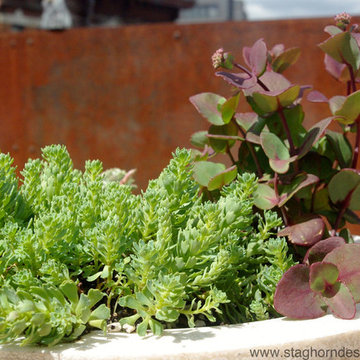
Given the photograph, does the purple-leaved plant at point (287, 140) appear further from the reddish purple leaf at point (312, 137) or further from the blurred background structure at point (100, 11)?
the blurred background structure at point (100, 11)

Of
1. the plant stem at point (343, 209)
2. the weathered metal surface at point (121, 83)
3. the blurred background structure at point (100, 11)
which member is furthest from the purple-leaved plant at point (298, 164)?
the blurred background structure at point (100, 11)

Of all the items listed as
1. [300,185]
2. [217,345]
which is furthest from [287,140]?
[217,345]

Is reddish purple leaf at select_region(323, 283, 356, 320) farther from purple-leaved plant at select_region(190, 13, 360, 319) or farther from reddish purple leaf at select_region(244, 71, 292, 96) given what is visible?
reddish purple leaf at select_region(244, 71, 292, 96)

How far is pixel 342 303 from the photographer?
1063 mm

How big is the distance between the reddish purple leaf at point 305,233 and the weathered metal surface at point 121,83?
2.59m

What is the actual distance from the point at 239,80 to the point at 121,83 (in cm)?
308

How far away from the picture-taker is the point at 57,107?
448 centimetres

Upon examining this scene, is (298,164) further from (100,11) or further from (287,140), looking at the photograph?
(100,11)

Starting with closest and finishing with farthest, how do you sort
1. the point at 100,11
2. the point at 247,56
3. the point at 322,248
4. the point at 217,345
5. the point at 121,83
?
the point at 217,345
the point at 322,248
the point at 247,56
the point at 121,83
the point at 100,11

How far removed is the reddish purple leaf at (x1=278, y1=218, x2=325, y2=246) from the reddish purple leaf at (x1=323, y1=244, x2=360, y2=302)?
0.31 ft

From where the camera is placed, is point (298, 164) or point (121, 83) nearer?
point (298, 164)

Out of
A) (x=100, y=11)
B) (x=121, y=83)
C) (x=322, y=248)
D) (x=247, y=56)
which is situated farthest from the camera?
(x=100, y=11)

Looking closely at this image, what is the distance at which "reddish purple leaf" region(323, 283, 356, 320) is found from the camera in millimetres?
1041

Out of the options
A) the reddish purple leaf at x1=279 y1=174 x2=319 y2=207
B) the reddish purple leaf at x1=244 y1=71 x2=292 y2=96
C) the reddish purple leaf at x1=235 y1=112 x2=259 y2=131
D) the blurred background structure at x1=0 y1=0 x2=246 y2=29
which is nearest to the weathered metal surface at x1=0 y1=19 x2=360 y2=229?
the reddish purple leaf at x1=235 y1=112 x2=259 y2=131
